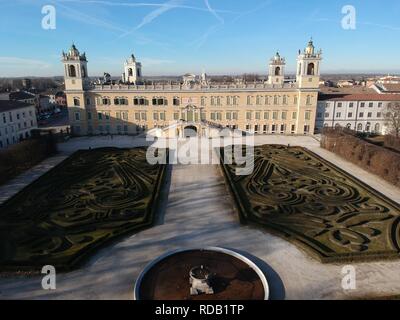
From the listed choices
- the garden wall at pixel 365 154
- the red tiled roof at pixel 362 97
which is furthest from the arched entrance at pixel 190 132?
the red tiled roof at pixel 362 97

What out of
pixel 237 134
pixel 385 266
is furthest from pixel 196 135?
pixel 385 266

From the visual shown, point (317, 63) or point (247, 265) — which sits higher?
point (317, 63)

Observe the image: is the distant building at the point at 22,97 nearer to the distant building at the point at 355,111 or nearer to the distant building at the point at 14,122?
the distant building at the point at 14,122

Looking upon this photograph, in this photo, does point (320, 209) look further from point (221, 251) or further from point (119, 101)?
point (119, 101)

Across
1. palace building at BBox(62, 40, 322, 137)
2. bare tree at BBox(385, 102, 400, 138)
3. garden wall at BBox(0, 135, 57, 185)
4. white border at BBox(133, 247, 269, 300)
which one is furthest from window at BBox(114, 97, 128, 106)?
bare tree at BBox(385, 102, 400, 138)

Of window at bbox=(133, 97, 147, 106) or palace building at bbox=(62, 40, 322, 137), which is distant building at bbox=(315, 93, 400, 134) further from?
window at bbox=(133, 97, 147, 106)
